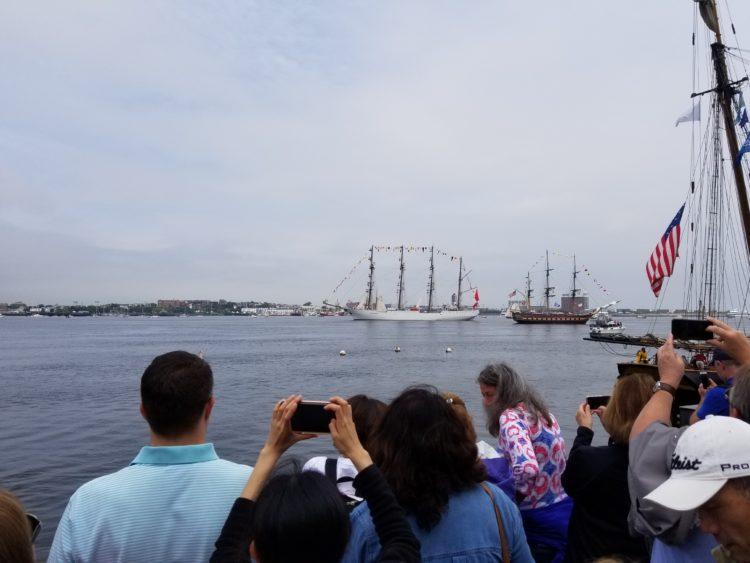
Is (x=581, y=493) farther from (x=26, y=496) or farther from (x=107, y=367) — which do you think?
(x=107, y=367)

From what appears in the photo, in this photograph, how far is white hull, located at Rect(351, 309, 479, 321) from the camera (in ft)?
545

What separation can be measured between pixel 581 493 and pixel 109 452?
630 inches

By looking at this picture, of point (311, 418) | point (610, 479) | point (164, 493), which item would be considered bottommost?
point (610, 479)

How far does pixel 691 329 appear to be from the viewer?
350 cm

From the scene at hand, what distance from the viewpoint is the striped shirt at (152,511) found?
239 cm

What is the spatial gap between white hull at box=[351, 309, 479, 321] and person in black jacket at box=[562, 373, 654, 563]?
162 meters

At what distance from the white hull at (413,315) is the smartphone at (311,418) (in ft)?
533

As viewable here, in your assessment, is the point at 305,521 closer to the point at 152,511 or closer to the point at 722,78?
the point at 152,511

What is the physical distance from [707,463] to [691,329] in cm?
191

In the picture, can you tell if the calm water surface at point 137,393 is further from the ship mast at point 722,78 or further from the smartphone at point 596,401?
the ship mast at point 722,78

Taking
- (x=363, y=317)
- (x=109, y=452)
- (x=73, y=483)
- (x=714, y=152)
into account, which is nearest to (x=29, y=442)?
(x=109, y=452)

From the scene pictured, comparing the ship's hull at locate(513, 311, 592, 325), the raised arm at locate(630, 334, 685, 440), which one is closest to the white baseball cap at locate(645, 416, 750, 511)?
the raised arm at locate(630, 334, 685, 440)

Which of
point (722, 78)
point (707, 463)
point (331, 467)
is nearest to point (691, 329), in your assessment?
point (707, 463)

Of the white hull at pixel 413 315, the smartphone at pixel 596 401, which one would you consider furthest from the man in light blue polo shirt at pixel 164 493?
the white hull at pixel 413 315
